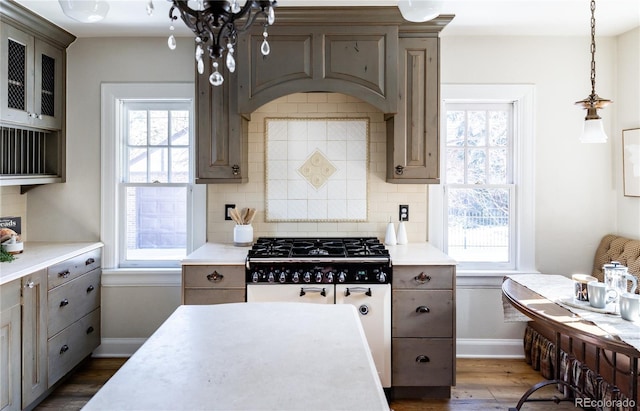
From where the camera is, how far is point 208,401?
1.11m

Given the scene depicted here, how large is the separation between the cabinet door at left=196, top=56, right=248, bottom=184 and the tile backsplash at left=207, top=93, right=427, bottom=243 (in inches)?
14.8

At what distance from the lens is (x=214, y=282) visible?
9.70ft

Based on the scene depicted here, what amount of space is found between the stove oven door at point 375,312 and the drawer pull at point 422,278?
198 millimetres

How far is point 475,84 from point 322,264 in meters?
1.99

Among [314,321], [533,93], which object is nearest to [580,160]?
[533,93]

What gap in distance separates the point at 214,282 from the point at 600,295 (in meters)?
2.23

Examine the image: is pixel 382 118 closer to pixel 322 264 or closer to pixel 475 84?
pixel 475 84

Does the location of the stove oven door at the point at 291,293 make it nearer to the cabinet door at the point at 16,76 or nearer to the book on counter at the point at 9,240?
the book on counter at the point at 9,240

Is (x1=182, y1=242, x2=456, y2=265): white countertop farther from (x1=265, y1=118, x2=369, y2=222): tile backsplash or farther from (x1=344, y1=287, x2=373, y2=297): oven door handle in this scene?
(x1=265, y1=118, x2=369, y2=222): tile backsplash

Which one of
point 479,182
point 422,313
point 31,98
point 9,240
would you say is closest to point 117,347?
point 9,240

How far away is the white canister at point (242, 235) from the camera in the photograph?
3.40 meters

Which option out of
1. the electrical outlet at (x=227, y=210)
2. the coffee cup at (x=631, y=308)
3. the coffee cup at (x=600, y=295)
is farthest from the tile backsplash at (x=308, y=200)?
the coffee cup at (x=631, y=308)

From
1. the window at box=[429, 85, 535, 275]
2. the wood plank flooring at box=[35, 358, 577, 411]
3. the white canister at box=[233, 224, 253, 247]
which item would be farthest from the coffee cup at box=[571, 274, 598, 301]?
the white canister at box=[233, 224, 253, 247]

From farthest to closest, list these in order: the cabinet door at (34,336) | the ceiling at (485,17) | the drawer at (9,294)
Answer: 1. the ceiling at (485,17)
2. the cabinet door at (34,336)
3. the drawer at (9,294)
